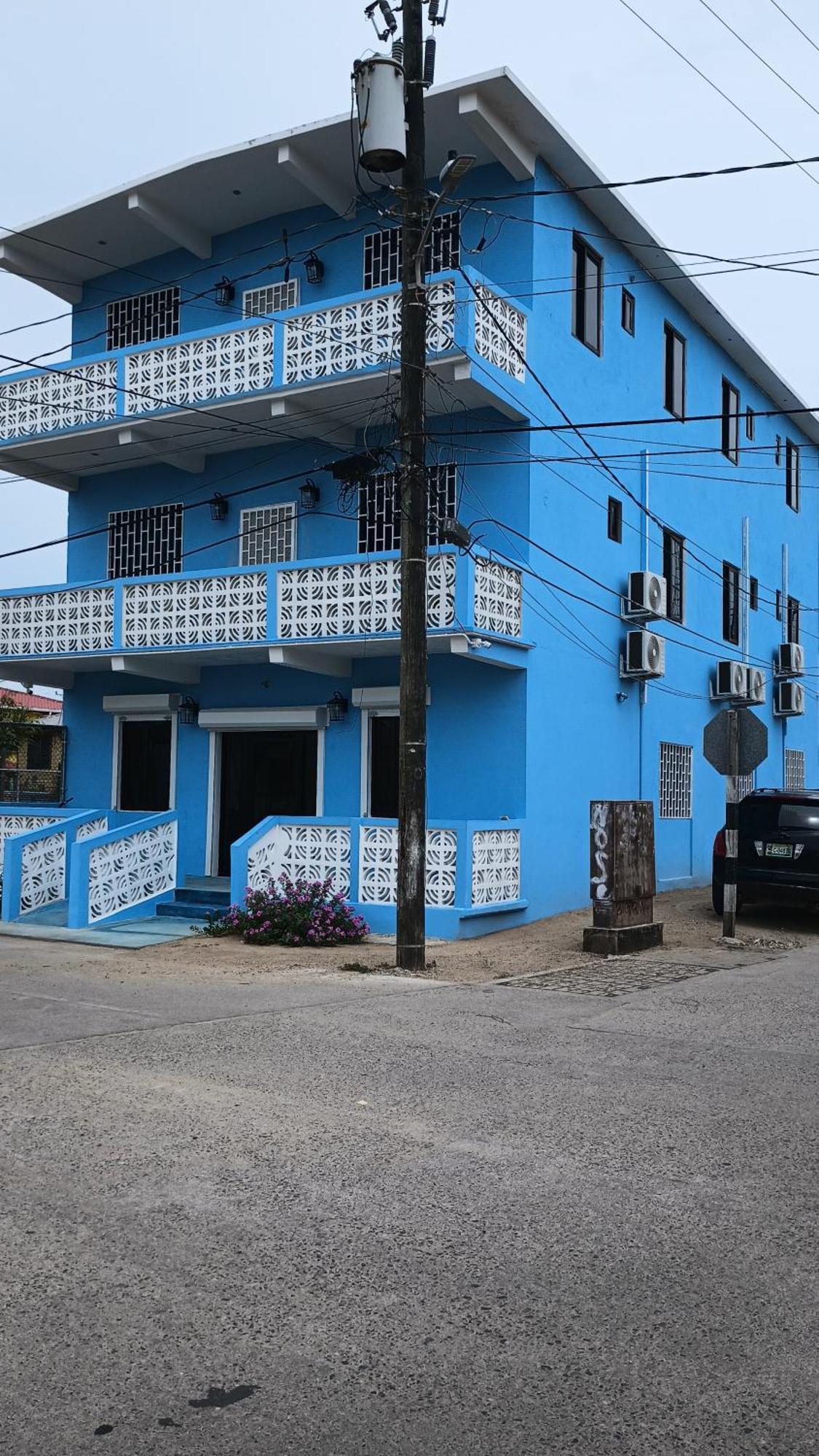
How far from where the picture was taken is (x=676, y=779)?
22.3 m

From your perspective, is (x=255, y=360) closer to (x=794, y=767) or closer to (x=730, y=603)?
(x=730, y=603)

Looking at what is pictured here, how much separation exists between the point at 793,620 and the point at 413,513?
60.0 ft

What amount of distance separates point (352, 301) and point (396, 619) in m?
4.48

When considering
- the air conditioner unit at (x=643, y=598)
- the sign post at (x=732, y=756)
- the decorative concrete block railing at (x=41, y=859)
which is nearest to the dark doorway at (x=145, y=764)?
the decorative concrete block railing at (x=41, y=859)

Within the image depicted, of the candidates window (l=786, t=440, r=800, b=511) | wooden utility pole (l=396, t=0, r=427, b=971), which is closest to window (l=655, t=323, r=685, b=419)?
window (l=786, t=440, r=800, b=511)

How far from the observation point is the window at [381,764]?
18453mm

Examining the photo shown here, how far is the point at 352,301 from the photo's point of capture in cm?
1706

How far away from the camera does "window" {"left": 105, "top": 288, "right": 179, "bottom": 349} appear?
70.2 feet

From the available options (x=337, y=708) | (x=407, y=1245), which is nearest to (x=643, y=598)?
(x=337, y=708)

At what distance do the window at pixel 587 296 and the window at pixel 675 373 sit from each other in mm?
3183

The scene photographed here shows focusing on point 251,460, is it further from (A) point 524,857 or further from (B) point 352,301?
(A) point 524,857

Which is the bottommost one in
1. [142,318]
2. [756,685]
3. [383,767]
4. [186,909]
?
[186,909]

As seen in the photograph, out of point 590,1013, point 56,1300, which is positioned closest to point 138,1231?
point 56,1300

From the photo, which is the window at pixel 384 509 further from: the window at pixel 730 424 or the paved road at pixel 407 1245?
the paved road at pixel 407 1245
